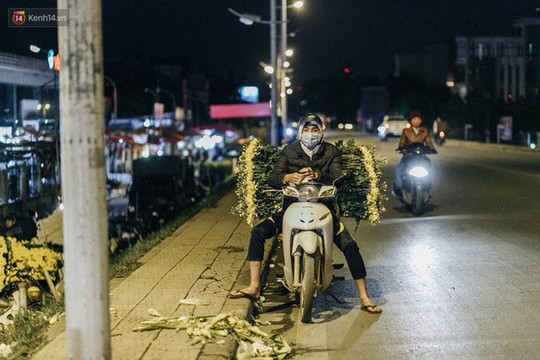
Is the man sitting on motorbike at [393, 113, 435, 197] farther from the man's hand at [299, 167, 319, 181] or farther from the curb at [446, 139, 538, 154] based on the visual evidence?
the curb at [446, 139, 538, 154]

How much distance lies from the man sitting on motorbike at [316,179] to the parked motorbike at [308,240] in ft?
1.13

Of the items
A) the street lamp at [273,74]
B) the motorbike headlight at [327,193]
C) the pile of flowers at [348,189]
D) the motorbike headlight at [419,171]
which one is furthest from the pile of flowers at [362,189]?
the street lamp at [273,74]

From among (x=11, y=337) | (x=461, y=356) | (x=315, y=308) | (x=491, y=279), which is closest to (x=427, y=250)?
(x=491, y=279)

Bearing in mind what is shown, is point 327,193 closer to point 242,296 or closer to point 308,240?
point 308,240

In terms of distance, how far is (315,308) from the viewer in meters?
9.30

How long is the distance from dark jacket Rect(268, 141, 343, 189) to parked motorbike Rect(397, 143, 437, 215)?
8.49 meters

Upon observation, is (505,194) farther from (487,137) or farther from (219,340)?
(487,137)

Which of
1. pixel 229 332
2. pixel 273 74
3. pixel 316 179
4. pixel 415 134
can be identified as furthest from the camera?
pixel 273 74

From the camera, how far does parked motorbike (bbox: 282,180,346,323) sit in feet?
27.3

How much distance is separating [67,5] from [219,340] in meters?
2.95

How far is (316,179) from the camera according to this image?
8797mm

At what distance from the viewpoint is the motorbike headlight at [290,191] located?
8578 mm

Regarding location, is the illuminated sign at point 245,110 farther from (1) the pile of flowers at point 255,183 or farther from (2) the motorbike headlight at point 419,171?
(1) the pile of flowers at point 255,183

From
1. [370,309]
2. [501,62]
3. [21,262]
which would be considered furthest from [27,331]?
[501,62]
